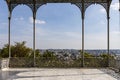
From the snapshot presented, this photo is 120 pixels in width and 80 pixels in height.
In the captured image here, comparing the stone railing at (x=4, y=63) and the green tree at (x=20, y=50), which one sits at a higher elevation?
the green tree at (x=20, y=50)

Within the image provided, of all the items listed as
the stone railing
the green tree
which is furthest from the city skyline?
the stone railing

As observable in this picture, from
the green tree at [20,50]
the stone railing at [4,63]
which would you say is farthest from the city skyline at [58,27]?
the stone railing at [4,63]

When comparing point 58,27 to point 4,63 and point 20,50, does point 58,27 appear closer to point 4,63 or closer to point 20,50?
point 20,50

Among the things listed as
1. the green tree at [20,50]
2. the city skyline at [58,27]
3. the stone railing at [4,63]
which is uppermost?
the city skyline at [58,27]

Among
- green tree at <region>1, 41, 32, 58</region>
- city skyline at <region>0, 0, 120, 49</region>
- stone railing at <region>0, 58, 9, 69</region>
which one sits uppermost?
city skyline at <region>0, 0, 120, 49</region>

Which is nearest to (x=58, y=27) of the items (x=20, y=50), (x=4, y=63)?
(x=20, y=50)

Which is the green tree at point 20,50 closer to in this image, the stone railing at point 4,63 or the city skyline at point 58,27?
the city skyline at point 58,27

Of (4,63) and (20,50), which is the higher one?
(20,50)

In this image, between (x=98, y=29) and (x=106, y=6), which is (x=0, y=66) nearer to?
(x=106, y=6)

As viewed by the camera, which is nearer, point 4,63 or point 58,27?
point 4,63

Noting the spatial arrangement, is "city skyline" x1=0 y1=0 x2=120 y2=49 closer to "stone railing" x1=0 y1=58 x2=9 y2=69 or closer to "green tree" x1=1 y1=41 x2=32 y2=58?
"green tree" x1=1 y1=41 x2=32 y2=58

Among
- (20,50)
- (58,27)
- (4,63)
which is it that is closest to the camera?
(4,63)

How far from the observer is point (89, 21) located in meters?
24.8

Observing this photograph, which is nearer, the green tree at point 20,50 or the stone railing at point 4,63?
the stone railing at point 4,63
